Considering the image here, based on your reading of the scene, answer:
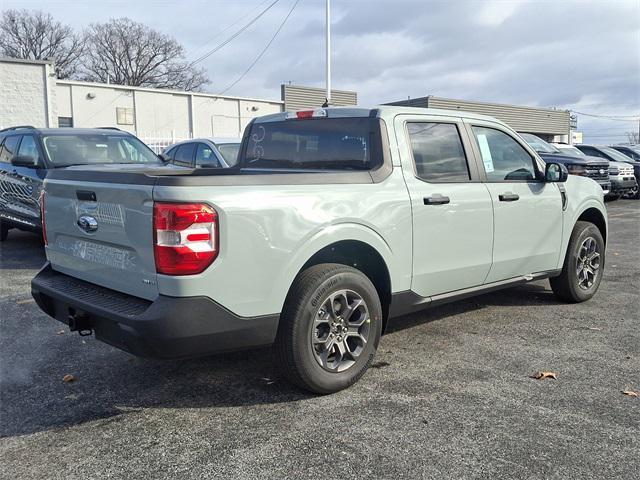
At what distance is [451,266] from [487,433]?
1.49 meters

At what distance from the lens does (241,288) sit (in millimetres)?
3180

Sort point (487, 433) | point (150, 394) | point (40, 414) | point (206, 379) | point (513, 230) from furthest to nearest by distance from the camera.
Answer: point (513, 230), point (206, 379), point (150, 394), point (40, 414), point (487, 433)

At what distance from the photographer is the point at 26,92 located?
957 inches

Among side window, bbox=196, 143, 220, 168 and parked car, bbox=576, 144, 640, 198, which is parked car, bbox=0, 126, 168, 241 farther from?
parked car, bbox=576, 144, 640, 198

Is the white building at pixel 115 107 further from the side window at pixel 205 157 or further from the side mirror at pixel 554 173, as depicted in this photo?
the side mirror at pixel 554 173

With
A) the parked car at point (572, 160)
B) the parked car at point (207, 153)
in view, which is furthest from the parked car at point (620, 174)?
the parked car at point (207, 153)

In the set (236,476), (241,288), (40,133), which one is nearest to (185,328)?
(241,288)

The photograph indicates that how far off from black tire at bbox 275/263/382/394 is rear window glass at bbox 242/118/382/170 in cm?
87

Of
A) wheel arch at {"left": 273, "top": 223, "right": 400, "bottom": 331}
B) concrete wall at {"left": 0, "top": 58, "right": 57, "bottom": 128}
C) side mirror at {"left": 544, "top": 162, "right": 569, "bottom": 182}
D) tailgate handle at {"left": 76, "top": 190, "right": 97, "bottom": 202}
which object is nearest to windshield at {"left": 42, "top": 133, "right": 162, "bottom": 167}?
tailgate handle at {"left": 76, "top": 190, "right": 97, "bottom": 202}

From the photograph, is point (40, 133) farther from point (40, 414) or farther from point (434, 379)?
point (434, 379)

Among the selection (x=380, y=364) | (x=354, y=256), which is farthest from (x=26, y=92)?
(x=380, y=364)

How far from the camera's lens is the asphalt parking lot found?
286 centimetres

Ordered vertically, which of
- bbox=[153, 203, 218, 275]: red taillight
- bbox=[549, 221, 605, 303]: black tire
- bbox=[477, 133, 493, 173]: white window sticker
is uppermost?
bbox=[477, 133, 493, 173]: white window sticker

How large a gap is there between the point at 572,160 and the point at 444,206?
12.8 m
